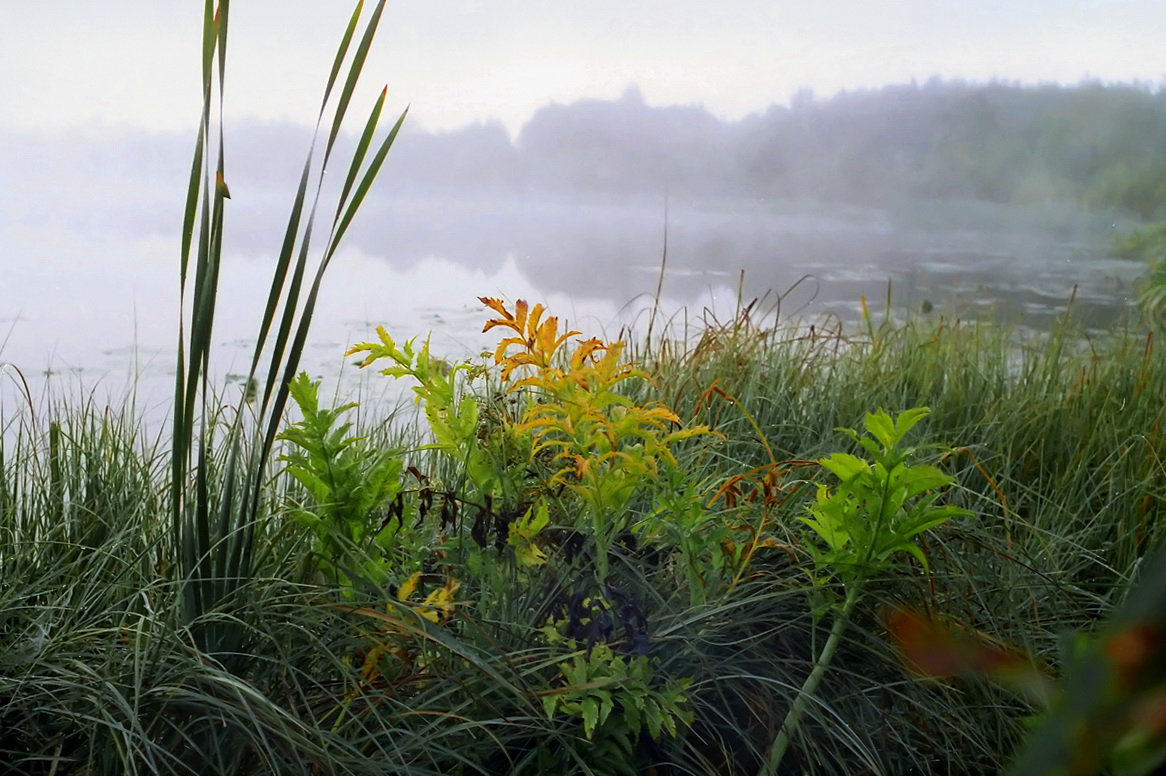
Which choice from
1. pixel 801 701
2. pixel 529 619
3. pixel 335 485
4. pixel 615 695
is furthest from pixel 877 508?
pixel 335 485

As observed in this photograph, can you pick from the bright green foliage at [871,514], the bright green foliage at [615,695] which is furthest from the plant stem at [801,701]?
the bright green foliage at [615,695]

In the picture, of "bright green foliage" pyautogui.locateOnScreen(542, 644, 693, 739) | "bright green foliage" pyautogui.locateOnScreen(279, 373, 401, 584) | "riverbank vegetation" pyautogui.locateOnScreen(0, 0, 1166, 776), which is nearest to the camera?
"bright green foliage" pyautogui.locateOnScreen(542, 644, 693, 739)

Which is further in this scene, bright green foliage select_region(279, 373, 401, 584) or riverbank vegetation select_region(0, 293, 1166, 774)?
bright green foliage select_region(279, 373, 401, 584)

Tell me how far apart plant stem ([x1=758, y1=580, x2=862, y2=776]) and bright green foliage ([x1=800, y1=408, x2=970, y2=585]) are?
0.12ft

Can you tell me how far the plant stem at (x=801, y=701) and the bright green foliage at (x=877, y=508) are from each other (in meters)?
0.04

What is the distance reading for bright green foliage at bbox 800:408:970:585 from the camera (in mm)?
1238

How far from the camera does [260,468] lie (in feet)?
4.36

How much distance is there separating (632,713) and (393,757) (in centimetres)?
32

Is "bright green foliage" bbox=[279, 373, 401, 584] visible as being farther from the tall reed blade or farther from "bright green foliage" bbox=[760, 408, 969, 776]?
"bright green foliage" bbox=[760, 408, 969, 776]

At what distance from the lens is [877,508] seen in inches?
49.4

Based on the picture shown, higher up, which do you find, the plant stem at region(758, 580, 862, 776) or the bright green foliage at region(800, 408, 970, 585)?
the bright green foliage at region(800, 408, 970, 585)

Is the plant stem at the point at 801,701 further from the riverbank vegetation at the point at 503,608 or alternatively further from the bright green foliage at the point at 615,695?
the bright green foliage at the point at 615,695

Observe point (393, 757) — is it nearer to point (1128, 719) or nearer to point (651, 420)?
point (651, 420)

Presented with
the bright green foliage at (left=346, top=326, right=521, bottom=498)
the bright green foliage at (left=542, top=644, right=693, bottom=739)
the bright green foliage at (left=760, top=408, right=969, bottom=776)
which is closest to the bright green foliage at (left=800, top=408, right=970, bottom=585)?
the bright green foliage at (left=760, top=408, right=969, bottom=776)
